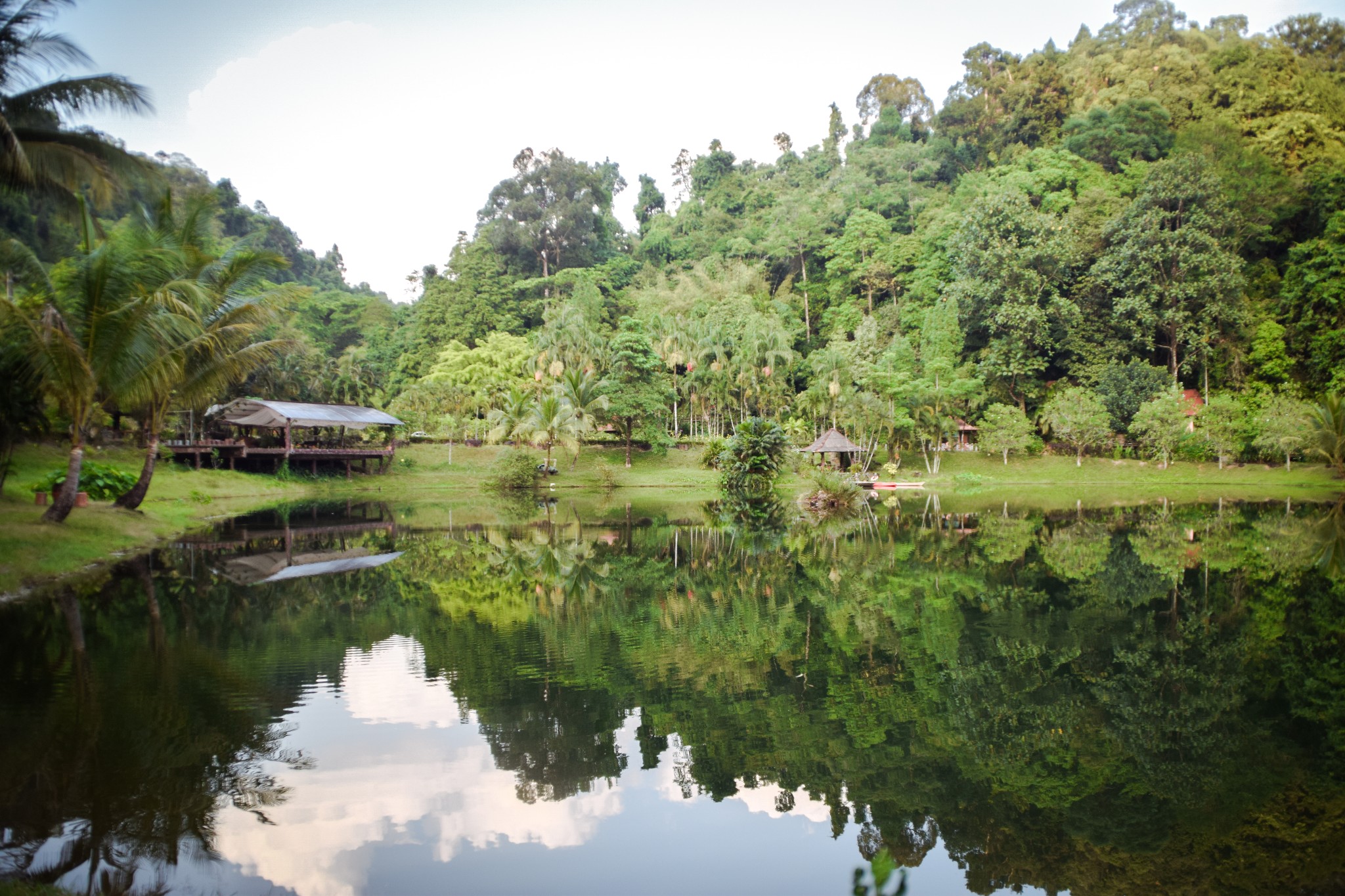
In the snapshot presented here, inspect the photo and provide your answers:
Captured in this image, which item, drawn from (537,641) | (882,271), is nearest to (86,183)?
(537,641)

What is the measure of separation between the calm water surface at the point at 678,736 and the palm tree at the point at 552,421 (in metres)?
23.2

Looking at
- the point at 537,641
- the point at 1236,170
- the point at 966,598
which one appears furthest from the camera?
the point at 1236,170

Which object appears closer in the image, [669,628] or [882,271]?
[669,628]

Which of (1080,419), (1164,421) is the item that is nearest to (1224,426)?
(1164,421)

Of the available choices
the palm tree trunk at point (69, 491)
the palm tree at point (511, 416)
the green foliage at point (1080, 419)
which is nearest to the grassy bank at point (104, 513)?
the palm tree trunk at point (69, 491)

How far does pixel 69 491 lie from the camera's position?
13.8 m

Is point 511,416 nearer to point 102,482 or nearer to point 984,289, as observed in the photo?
point 102,482

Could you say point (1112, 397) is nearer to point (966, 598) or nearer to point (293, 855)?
point (966, 598)

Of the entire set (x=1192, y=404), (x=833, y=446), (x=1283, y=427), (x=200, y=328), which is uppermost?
(x=200, y=328)

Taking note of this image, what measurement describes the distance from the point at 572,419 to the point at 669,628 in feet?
88.3

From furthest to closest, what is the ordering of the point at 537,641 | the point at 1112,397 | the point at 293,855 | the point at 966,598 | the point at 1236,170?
the point at 1236,170 < the point at 1112,397 < the point at 966,598 < the point at 537,641 < the point at 293,855

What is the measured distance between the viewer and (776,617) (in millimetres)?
9984

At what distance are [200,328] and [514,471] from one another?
18.5 metres

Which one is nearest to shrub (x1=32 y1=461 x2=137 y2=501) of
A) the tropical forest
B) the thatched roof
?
the tropical forest
